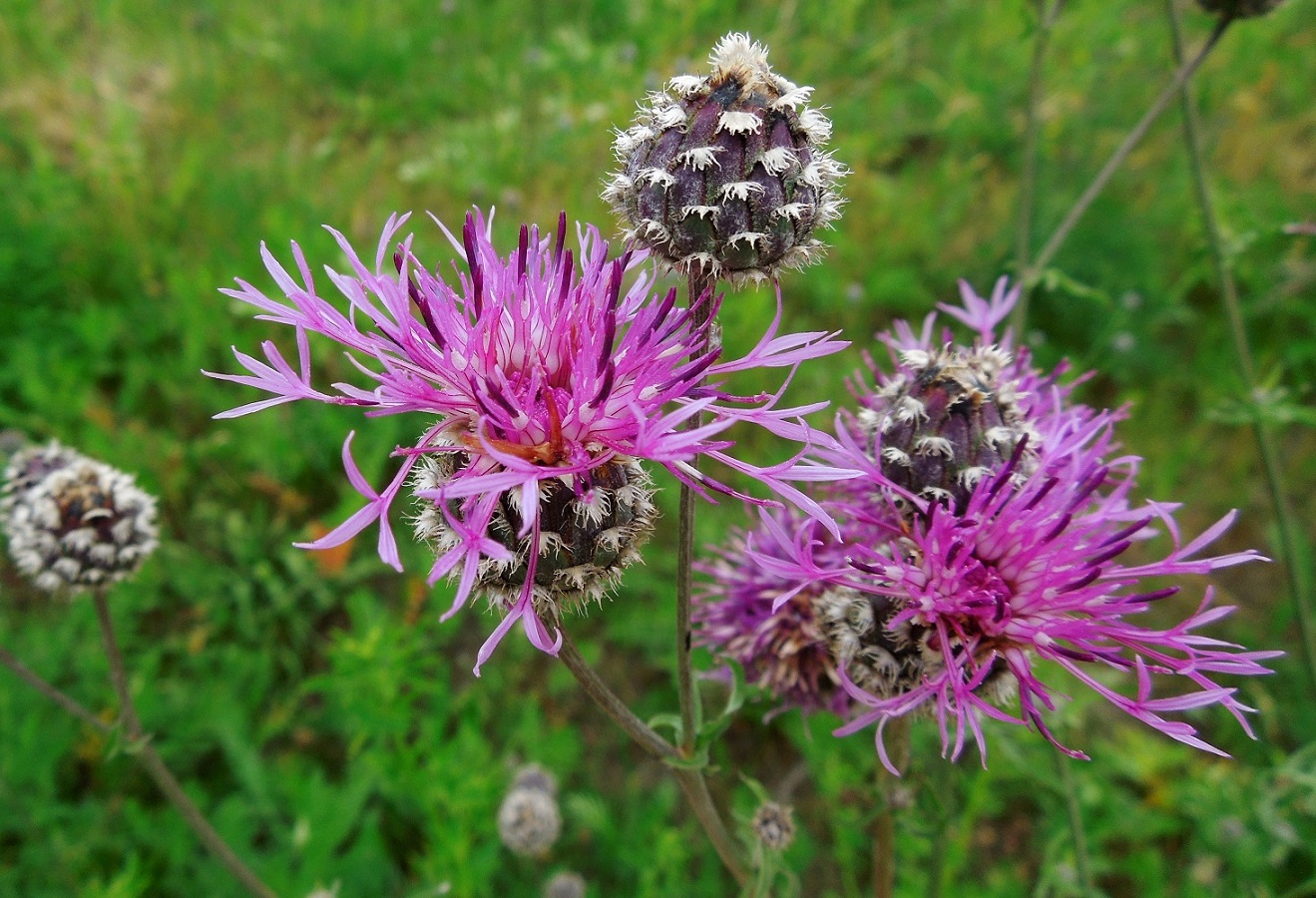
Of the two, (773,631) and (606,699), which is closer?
(606,699)

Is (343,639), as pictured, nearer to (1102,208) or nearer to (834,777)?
(834,777)

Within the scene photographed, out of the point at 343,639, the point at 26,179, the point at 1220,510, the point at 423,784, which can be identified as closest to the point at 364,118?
the point at 26,179

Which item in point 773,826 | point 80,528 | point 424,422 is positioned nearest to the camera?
point 773,826

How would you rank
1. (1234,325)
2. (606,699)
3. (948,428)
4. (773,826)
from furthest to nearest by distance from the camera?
(1234,325)
(773,826)
(948,428)
(606,699)

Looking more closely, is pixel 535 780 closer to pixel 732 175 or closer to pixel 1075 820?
pixel 1075 820

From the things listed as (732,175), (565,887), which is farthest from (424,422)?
(732,175)

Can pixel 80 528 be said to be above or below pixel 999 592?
above

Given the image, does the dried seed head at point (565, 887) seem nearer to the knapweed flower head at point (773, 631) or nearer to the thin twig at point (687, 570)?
the knapweed flower head at point (773, 631)
